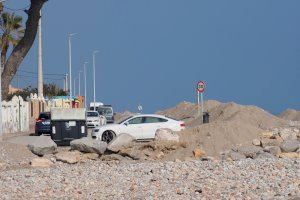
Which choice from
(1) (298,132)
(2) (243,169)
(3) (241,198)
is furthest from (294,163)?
(1) (298,132)

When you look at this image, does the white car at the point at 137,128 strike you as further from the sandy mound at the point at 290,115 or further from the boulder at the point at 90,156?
the sandy mound at the point at 290,115

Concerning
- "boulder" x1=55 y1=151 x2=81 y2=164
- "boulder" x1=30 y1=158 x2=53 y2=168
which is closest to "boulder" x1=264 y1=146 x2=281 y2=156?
"boulder" x1=55 y1=151 x2=81 y2=164

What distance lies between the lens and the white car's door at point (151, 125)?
128 feet

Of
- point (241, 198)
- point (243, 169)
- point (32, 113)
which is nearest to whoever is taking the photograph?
point (241, 198)

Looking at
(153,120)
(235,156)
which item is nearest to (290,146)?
(235,156)

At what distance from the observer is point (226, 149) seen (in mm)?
33969

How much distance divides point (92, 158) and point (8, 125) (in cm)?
2216

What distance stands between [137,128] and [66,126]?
13.6ft

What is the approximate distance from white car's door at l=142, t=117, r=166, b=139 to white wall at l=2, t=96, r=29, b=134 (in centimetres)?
1356

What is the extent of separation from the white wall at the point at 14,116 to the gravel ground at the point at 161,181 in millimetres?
24826

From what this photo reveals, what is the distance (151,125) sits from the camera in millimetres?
39125

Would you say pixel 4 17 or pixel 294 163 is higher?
pixel 4 17

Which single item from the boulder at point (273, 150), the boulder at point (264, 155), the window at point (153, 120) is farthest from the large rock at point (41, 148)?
the boulder at point (273, 150)

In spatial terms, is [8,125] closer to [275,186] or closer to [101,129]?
[101,129]
